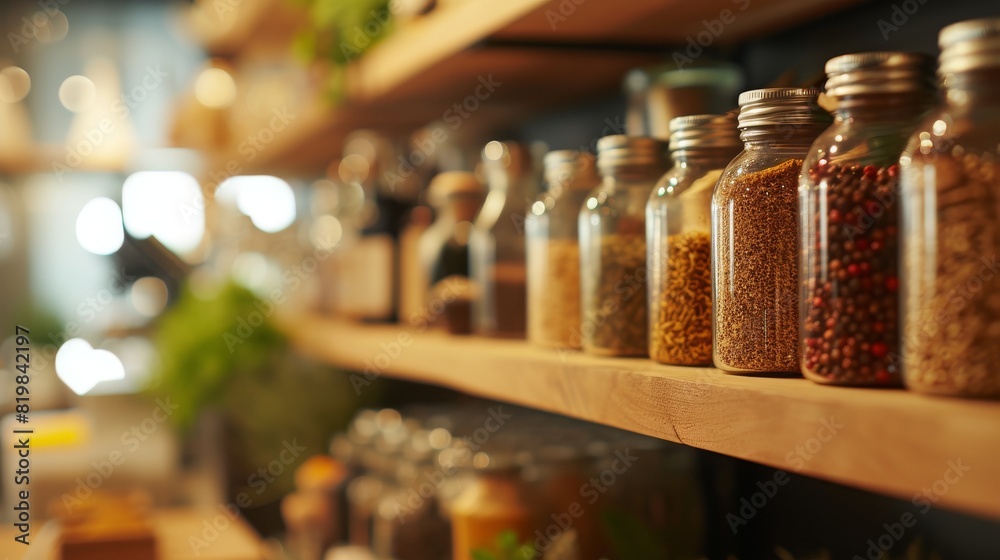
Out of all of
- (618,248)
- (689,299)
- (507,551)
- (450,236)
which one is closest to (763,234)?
(689,299)

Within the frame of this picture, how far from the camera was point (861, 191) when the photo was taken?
62cm

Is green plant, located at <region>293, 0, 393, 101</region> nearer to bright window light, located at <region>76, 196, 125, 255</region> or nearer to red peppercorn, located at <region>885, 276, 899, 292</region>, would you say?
red peppercorn, located at <region>885, 276, 899, 292</region>

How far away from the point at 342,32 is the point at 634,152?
0.87m

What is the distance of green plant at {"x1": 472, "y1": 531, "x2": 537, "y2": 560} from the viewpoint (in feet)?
3.54

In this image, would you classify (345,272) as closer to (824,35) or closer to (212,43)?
(824,35)

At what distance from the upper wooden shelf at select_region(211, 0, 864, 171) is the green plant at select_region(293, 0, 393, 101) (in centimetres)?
3

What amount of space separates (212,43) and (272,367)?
4.34 ft

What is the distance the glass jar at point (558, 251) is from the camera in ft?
3.48

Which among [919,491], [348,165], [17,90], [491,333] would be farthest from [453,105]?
[17,90]

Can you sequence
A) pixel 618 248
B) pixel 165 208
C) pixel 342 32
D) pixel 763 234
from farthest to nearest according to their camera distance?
pixel 165 208 → pixel 342 32 → pixel 618 248 → pixel 763 234

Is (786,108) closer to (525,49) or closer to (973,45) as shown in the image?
(973,45)

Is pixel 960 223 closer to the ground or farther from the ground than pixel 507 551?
farther from the ground

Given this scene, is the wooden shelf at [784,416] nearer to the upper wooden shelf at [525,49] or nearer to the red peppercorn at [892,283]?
the red peppercorn at [892,283]

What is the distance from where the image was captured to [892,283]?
0.60 m
